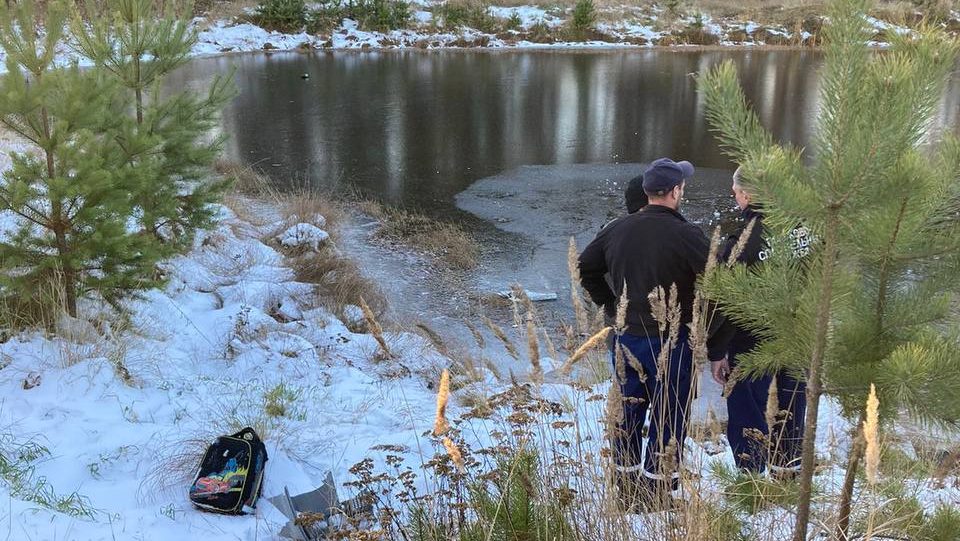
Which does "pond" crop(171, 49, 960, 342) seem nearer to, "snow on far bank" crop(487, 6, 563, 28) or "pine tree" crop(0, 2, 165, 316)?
"pine tree" crop(0, 2, 165, 316)

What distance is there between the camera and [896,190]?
1.60 meters

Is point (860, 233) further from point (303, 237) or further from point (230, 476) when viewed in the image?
point (303, 237)

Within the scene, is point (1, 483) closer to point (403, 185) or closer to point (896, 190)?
point (896, 190)

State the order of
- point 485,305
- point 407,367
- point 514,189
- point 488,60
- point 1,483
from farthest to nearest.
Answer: point 488,60
point 514,189
point 485,305
point 407,367
point 1,483

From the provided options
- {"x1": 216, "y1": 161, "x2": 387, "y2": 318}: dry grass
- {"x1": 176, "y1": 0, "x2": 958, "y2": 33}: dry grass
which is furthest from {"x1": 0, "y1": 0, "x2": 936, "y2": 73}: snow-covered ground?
{"x1": 216, "y1": 161, "x2": 387, "y2": 318}: dry grass

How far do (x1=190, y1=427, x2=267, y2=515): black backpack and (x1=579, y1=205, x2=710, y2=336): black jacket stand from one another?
159 centimetres

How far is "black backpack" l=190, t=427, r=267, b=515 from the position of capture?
2826 millimetres

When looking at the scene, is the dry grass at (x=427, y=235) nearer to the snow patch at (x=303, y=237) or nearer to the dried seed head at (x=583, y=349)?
the snow patch at (x=303, y=237)

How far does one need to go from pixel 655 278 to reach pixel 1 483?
2.55 metres

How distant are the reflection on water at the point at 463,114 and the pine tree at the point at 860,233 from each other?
8.42 m

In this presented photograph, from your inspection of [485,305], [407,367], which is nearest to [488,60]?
[485,305]

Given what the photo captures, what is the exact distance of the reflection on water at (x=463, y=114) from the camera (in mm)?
12641

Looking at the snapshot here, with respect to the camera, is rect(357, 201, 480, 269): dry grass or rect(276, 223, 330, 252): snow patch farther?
rect(357, 201, 480, 269): dry grass

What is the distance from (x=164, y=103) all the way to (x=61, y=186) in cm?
242
